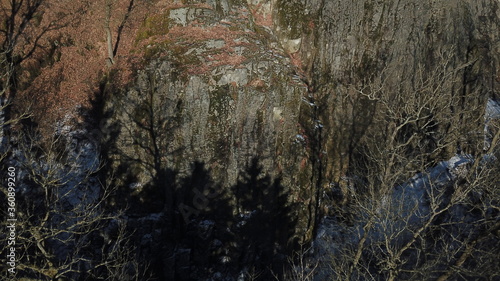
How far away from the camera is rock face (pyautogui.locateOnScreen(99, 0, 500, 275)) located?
1781cm

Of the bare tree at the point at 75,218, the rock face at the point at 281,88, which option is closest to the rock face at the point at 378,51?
the rock face at the point at 281,88

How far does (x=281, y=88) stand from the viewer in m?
19.8

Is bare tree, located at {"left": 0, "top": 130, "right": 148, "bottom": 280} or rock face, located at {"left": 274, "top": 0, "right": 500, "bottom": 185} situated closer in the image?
bare tree, located at {"left": 0, "top": 130, "right": 148, "bottom": 280}

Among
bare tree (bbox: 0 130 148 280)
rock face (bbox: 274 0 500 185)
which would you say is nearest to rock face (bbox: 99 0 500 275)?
rock face (bbox: 274 0 500 185)

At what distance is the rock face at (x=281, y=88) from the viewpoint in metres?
17.8

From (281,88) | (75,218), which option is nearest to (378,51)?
(281,88)

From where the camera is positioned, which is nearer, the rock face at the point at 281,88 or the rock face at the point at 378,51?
the rock face at the point at 281,88

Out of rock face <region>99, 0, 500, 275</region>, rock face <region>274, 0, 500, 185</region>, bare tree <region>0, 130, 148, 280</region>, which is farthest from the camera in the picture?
rock face <region>274, 0, 500, 185</region>

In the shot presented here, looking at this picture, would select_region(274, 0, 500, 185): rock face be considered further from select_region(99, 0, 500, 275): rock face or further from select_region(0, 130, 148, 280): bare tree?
select_region(0, 130, 148, 280): bare tree

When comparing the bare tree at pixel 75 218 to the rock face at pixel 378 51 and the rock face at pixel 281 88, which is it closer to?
the rock face at pixel 281 88

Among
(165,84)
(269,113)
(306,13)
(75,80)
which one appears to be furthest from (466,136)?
(75,80)

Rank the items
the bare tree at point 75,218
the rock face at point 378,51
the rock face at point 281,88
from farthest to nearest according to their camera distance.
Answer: the rock face at point 378,51 → the rock face at point 281,88 → the bare tree at point 75,218

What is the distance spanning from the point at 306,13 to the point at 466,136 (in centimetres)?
1416

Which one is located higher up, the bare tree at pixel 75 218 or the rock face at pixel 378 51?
the rock face at pixel 378 51
